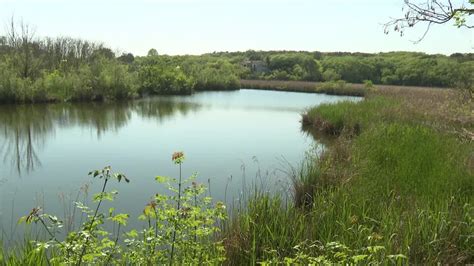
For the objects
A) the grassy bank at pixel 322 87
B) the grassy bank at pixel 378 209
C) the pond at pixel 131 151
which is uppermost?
the grassy bank at pixel 322 87

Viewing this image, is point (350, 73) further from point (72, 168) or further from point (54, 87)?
point (72, 168)

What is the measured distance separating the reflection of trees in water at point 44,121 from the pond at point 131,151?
0.03 meters

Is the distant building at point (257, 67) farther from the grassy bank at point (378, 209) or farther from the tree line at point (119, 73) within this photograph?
the grassy bank at point (378, 209)

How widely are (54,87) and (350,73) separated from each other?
50.4 m

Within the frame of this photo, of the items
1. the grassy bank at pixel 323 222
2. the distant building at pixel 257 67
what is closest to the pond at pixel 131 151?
the grassy bank at pixel 323 222

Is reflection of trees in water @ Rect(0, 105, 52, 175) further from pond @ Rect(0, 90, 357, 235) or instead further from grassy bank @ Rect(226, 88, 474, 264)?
grassy bank @ Rect(226, 88, 474, 264)

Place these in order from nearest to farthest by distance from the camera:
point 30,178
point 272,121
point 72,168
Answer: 1. point 30,178
2. point 72,168
3. point 272,121

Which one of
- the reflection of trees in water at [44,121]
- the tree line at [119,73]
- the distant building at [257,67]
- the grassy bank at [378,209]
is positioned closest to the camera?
the grassy bank at [378,209]

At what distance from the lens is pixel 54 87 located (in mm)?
22734

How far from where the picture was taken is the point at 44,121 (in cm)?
1577

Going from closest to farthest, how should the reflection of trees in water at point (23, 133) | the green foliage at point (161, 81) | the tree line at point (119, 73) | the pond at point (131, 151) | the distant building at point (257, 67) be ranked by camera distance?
1. the pond at point (131, 151)
2. the reflection of trees in water at point (23, 133)
3. the tree line at point (119, 73)
4. the green foliage at point (161, 81)
5. the distant building at point (257, 67)

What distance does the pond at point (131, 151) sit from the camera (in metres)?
6.74

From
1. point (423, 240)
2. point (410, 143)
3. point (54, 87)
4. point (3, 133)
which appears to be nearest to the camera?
point (423, 240)

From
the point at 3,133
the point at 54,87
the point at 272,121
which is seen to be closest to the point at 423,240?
the point at 3,133
